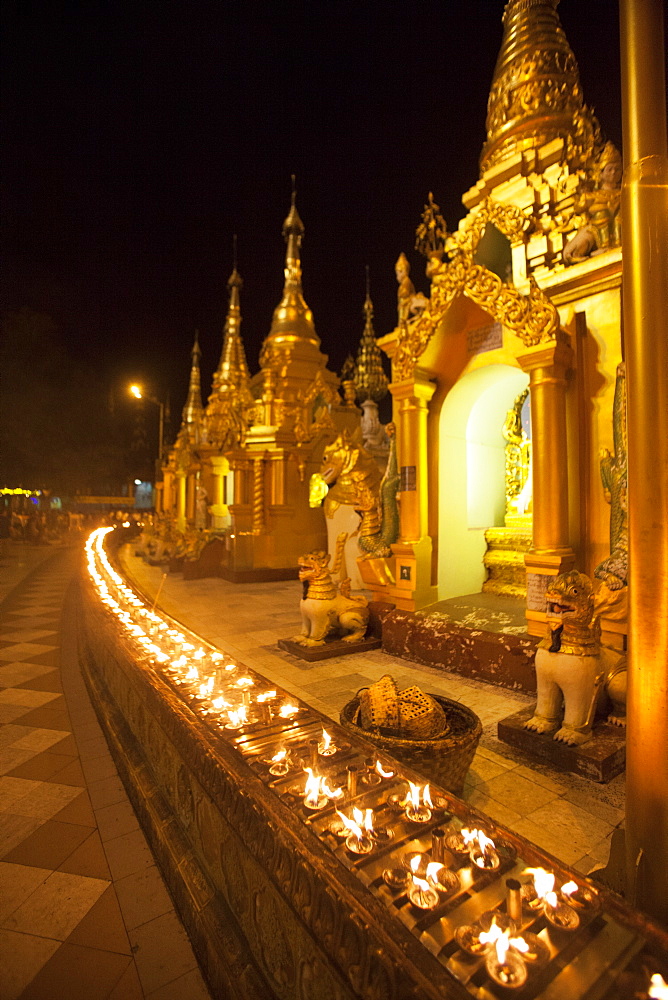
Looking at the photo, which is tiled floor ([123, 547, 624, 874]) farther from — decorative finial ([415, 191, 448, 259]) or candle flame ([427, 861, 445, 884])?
decorative finial ([415, 191, 448, 259])

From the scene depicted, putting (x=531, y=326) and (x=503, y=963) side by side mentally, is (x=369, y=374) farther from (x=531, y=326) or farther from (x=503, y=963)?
(x=503, y=963)

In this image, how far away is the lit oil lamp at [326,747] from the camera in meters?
2.22

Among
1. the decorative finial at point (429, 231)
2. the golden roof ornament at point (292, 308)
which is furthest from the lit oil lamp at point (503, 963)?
Answer: the golden roof ornament at point (292, 308)

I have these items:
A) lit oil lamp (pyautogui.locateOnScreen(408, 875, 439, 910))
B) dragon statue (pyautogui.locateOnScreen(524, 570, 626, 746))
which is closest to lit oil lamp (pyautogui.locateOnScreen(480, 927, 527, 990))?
lit oil lamp (pyautogui.locateOnScreen(408, 875, 439, 910))

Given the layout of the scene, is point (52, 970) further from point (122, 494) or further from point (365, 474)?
point (122, 494)

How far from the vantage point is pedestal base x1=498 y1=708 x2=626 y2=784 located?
303 centimetres

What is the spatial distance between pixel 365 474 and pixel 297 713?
17.1 ft

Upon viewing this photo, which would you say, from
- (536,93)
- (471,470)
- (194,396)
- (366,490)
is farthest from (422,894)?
(194,396)

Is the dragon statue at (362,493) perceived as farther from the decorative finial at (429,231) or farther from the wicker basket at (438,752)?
the wicker basket at (438,752)

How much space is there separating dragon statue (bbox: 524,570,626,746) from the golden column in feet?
5.36

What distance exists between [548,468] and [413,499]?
1.79 metres

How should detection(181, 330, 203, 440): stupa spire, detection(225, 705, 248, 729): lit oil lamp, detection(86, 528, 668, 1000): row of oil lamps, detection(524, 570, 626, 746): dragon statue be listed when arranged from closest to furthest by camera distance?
detection(86, 528, 668, 1000): row of oil lamps, detection(225, 705, 248, 729): lit oil lamp, detection(524, 570, 626, 746): dragon statue, detection(181, 330, 203, 440): stupa spire

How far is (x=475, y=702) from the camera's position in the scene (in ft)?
14.2

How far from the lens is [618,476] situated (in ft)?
15.5
